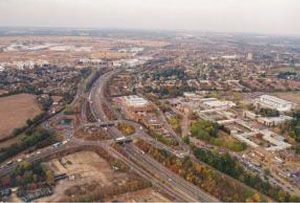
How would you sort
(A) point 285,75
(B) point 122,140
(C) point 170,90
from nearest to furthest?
(B) point 122,140, (C) point 170,90, (A) point 285,75

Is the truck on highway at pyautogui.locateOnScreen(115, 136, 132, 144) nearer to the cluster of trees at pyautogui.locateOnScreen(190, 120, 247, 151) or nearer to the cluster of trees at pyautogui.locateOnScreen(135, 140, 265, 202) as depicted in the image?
the cluster of trees at pyautogui.locateOnScreen(135, 140, 265, 202)

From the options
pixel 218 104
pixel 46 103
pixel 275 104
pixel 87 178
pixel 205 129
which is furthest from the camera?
pixel 275 104

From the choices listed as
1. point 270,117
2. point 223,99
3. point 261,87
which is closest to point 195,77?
point 261,87

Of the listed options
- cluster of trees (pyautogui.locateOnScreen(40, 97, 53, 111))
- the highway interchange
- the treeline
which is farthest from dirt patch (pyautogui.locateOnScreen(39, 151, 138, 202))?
the treeline

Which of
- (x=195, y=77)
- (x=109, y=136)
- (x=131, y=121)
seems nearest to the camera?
A: (x=109, y=136)

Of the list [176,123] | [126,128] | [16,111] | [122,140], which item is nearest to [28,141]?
[122,140]

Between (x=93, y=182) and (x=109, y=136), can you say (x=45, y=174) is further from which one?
(x=109, y=136)

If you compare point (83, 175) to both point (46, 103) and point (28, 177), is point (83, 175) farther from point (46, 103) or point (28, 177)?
point (46, 103)

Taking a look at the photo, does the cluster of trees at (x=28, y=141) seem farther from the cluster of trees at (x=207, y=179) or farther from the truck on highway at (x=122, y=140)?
the cluster of trees at (x=207, y=179)
